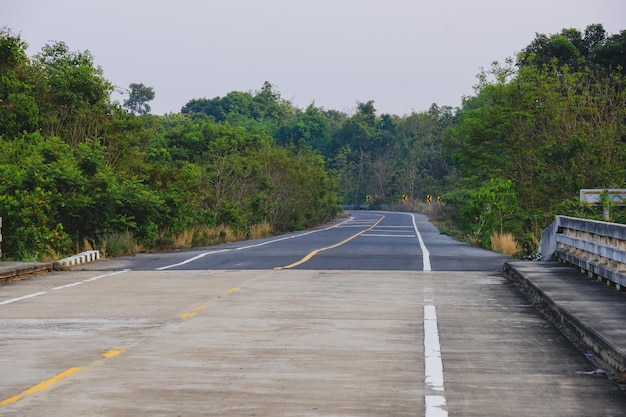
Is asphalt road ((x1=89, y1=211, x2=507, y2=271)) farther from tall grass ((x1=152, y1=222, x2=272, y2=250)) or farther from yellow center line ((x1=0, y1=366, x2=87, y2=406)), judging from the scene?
yellow center line ((x1=0, y1=366, x2=87, y2=406))

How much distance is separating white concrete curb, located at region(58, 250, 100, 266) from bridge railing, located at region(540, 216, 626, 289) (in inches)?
462

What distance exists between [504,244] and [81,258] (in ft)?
46.7

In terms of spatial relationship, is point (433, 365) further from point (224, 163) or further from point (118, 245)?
point (224, 163)

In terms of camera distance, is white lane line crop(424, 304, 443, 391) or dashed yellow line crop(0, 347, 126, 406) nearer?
dashed yellow line crop(0, 347, 126, 406)

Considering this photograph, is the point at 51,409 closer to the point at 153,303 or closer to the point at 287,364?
the point at 287,364

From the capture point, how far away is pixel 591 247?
19.5 m

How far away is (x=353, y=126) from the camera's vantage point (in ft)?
595

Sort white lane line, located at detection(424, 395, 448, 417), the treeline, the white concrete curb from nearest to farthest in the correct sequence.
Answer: white lane line, located at detection(424, 395, 448, 417) < the white concrete curb < the treeline

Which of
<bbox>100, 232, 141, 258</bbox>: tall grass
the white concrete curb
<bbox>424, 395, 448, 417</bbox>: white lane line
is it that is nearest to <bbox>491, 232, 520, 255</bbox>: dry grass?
<bbox>100, 232, 141, 258</bbox>: tall grass

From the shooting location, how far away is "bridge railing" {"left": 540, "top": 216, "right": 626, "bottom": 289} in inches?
675

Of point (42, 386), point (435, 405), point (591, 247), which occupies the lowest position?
point (435, 405)

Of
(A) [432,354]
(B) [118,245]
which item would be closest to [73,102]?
(B) [118,245]

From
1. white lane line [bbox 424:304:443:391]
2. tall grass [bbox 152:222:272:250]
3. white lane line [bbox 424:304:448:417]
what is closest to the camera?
white lane line [bbox 424:304:448:417]

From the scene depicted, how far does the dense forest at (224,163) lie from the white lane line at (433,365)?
12469mm
